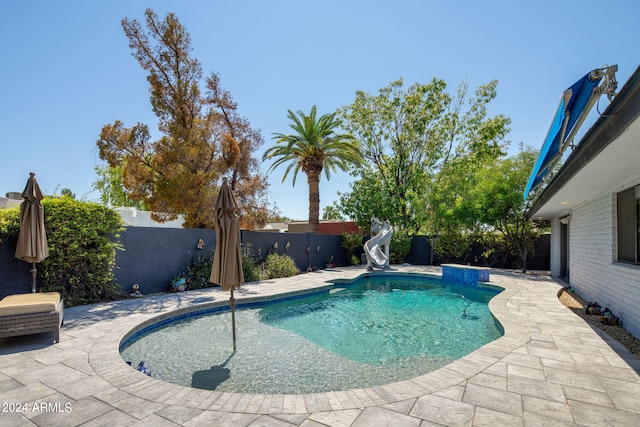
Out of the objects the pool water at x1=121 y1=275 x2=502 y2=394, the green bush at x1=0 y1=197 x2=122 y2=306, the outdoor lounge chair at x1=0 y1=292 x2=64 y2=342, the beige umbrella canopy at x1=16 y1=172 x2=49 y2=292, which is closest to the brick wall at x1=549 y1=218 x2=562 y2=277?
the pool water at x1=121 y1=275 x2=502 y2=394

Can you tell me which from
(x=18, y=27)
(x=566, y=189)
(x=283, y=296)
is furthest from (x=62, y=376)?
(x=18, y=27)

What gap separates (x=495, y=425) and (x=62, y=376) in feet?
13.9

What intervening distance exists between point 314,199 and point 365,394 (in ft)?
51.2

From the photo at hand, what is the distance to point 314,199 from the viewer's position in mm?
18516

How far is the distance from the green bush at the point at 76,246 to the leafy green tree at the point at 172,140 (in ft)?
14.6

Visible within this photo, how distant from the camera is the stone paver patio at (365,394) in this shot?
2699 mm

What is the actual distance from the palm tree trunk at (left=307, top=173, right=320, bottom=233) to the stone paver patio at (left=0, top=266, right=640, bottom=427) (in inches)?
550

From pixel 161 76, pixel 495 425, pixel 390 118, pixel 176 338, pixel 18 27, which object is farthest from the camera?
pixel 390 118

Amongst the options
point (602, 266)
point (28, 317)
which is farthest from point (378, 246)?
point (28, 317)

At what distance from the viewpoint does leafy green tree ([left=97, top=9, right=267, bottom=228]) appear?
38.0 feet

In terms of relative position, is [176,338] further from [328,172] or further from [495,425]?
[328,172]

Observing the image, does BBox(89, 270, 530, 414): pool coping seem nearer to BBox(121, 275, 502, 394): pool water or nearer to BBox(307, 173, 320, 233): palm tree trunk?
BBox(121, 275, 502, 394): pool water

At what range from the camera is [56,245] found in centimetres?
684

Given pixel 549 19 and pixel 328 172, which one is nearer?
pixel 549 19
